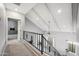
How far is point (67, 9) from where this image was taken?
1985mm

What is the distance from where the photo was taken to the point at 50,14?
2051 millimetres

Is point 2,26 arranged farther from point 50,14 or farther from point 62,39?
point 62,39

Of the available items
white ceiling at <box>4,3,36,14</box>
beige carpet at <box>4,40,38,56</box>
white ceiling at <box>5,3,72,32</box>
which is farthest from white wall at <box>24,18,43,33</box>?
beige carpet at <box>4,40,38,56</box>

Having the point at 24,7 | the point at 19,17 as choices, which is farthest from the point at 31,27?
the point at 24,7

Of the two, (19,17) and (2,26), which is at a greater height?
(19,17)

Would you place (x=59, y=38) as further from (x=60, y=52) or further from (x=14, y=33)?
(x=14, y=33)

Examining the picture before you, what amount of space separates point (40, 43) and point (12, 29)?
66 cm

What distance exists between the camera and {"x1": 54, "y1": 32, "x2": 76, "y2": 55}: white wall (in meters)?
1.99

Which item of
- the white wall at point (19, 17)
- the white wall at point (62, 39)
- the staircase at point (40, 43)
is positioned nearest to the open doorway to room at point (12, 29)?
the white wall at point (19, 17)

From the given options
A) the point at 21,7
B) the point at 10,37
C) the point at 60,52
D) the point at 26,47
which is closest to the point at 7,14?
the point at 21,7

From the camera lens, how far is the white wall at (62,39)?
1991 millimetres

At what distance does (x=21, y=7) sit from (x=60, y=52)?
1247 mm

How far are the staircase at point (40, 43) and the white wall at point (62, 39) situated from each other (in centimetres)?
10

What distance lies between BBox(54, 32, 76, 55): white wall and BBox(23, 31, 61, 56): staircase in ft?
0.34
